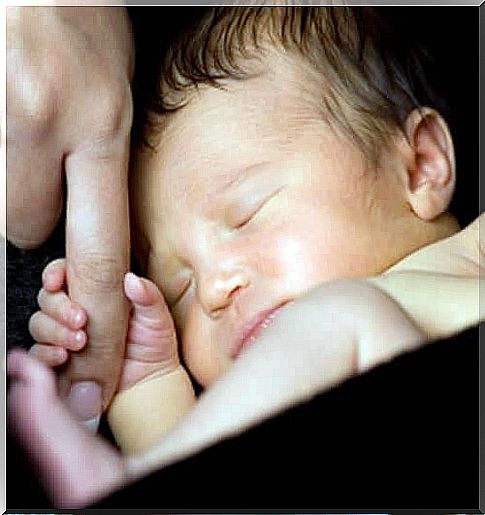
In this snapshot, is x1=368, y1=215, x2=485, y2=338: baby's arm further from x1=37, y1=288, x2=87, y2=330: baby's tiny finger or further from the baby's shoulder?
x1=37, y1=288, x2=87, y2=330: baby's tiny finger

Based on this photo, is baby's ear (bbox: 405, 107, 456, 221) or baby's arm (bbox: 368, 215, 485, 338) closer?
baby's arm (bbox: 368, 215, 485, 338)

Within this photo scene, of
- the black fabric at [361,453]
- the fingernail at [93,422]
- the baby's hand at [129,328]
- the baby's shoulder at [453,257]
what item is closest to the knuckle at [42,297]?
the baby's hand at [129,328]

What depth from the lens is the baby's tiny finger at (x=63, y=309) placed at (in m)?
1.02

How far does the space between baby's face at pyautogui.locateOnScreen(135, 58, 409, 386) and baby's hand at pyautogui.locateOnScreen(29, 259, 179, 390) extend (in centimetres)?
3

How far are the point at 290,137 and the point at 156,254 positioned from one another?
0.54ft

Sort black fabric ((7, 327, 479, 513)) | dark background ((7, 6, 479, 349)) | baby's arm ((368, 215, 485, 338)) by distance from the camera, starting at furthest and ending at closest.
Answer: dark background ((7, 6, 479, 349)), baby's arm ((368, 215, 485, 338)), black fabric ((7, 327, 479, 513))

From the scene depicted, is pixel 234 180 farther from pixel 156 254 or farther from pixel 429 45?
pixel 429 45

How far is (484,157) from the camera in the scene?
1.18 meters

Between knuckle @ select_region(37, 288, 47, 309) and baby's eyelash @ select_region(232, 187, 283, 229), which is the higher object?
baby's eyelash @ select_region(232, 187, 283, 229)

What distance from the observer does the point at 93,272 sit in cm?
103

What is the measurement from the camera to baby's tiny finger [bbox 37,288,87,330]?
1.02 m

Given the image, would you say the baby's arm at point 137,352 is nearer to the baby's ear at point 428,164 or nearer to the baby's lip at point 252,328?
→ the baby's lip at point 252,328

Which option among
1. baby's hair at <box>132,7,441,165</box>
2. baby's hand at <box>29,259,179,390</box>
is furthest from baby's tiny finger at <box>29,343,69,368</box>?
baby's hair at <box>132,7,441,165</box>

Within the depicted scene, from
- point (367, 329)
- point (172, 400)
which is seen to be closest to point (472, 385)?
point (367, 329)
